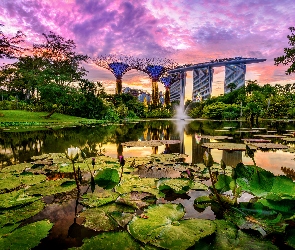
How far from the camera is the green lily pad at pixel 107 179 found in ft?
6.28

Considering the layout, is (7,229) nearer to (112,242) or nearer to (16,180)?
(112,242)

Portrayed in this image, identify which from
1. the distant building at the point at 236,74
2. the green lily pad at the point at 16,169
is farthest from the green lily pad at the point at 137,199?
the distant building at the point at 236,74

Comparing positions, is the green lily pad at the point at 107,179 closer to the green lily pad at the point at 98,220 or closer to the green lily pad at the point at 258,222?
the green lily pad at the point at 98,220

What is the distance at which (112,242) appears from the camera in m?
1.14

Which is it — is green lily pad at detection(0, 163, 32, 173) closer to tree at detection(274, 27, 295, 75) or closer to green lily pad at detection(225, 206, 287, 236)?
green lily pad at detection(225, 206, 287, 236)

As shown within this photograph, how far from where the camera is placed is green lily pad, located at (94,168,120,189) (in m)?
1.92

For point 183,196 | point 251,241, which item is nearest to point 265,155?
point 183,196

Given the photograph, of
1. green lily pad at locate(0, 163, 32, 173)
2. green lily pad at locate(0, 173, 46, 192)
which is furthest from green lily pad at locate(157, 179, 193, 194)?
green lily pad at locate(0, 163, 32, 173)

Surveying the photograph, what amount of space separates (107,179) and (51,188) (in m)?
0.56

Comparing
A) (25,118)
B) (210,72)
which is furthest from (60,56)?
(210,72)

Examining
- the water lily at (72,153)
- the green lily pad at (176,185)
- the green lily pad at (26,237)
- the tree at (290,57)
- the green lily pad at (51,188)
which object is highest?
the tree at (290,57)

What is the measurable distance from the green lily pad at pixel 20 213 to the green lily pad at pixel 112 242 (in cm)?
63

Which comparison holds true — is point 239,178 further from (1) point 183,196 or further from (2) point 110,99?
(2) point 110,99

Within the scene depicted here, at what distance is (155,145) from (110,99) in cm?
3090
